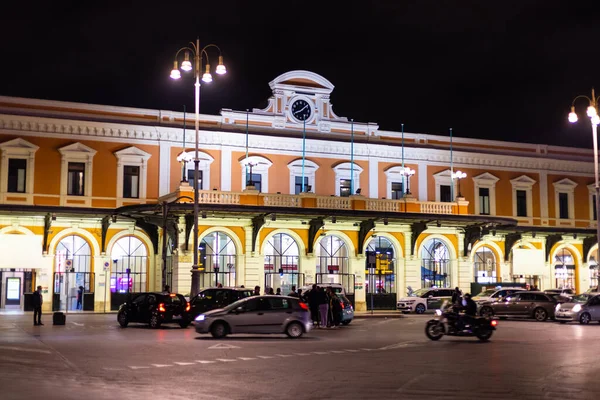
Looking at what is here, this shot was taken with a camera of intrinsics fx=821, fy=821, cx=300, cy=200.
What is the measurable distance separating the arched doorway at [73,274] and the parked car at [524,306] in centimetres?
2059

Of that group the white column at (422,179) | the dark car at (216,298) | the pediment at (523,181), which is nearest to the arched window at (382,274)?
the white column at (422,179)

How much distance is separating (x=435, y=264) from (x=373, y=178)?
21.7 ft

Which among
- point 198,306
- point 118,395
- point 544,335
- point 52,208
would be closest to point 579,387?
point 118,395

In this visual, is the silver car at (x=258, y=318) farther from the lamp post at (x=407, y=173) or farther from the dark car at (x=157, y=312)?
the lamp post at (x=407, y=173)

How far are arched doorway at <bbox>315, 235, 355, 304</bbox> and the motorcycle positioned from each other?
20.3 m

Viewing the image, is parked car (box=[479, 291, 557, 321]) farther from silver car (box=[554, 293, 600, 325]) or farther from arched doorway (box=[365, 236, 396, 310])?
arched doorway (box=[365, 236, 396, 310])

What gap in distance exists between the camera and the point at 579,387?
45.8 ft

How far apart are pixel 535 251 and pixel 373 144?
1269cm

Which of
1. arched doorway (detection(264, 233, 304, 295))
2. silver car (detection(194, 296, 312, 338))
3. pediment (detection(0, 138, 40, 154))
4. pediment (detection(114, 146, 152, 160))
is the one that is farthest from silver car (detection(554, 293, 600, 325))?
pediment (detection(0, 138, 40, 154))

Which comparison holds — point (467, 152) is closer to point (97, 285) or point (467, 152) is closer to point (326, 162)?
point (326, 162)

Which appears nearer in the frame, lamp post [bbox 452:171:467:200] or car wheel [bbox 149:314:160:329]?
car wheel [bbox 149:314:160:329]

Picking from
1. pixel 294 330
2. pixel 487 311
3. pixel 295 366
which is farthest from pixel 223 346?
pixel 487 311

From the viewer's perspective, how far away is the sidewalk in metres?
40.7

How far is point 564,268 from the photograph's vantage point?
177 ft
